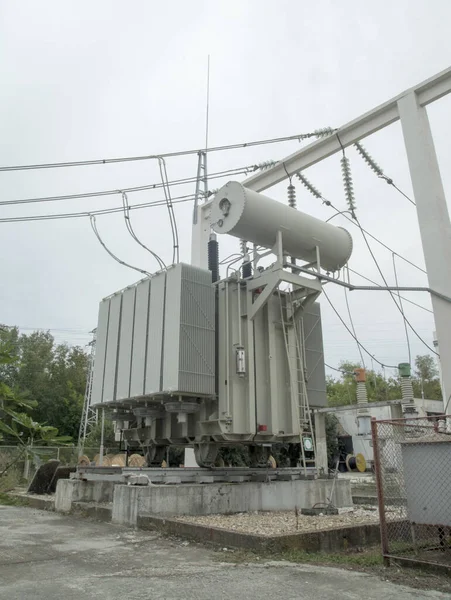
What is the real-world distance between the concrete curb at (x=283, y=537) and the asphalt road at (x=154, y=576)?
24cm

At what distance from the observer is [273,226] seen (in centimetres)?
1086

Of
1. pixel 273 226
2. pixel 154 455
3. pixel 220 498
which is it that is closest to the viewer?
pixel 220 498

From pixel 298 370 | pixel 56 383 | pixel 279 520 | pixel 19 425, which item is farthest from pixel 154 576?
pixel 56 383

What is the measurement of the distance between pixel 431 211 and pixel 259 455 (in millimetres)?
6572

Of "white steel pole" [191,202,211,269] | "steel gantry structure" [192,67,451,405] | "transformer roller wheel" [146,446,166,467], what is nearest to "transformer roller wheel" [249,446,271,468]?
"transformer roller wheel" [146,446,166,467]

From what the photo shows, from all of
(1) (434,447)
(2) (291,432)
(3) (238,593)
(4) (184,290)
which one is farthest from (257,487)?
(3) (238,593)

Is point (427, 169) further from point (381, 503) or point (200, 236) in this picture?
point (200, 236)

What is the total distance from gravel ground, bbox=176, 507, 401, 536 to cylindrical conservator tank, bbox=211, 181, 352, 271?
18.2 feet

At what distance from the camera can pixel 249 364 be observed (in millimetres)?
10789

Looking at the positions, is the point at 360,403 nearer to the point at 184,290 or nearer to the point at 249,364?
the point at 249,364

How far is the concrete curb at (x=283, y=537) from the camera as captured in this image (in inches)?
252

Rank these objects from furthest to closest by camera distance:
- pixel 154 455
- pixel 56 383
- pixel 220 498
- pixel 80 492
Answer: pixel 56 383 < pixel 154 455 < pixel 80 492 < pixel 220 498

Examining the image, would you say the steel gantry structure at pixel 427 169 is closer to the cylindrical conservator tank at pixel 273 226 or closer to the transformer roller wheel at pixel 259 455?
the cylindrical conservator tank at pixel 273 226

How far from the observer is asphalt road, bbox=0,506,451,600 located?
470cm
